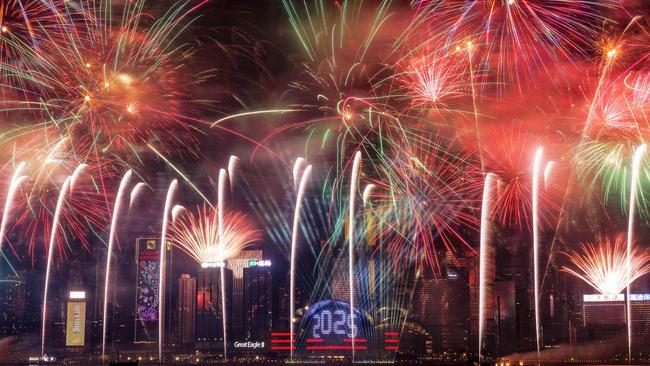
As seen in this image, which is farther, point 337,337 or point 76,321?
point 337,337

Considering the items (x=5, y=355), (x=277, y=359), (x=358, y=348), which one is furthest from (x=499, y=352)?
(x=5, y=355)

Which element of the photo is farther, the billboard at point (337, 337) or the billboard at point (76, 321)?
the billboard at point (337, 337)

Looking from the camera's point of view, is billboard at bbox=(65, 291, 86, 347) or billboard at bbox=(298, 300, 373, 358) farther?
billboard at bbox=(298, 300, 373, 358)

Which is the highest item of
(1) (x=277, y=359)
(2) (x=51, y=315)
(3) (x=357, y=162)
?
(3) (x=357, y=162)

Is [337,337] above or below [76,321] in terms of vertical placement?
below

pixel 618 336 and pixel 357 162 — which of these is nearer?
pixel 357 162

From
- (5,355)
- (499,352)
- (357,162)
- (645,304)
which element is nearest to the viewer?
(357,162)

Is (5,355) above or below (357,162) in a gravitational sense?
below

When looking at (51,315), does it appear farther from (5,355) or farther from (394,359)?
(394,359)
